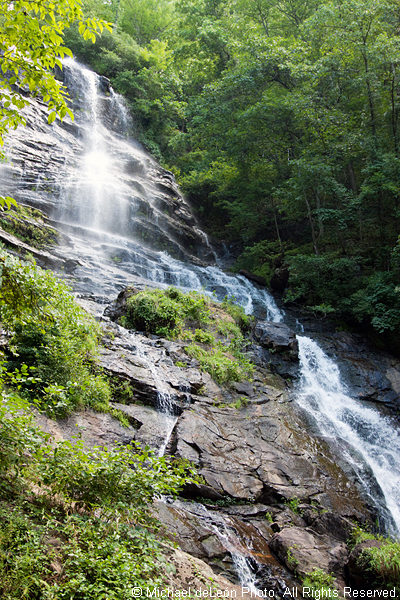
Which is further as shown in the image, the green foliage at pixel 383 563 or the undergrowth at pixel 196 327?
the undergrowth at pixel 196 327

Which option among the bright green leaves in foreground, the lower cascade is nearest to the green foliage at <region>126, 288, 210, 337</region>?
the lower cascade

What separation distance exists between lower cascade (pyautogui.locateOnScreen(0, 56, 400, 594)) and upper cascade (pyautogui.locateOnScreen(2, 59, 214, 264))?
57mm

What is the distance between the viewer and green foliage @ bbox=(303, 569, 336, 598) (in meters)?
4.91

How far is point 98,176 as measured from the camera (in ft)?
58.4

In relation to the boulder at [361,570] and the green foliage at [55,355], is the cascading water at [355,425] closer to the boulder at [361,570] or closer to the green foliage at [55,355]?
the boulder at [361,570]

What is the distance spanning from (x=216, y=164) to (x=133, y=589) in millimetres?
21499

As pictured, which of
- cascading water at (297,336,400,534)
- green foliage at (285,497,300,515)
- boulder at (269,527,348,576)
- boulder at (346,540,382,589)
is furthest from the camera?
cascading water at (297,336,400,534)

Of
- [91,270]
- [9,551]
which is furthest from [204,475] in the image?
[91,270]

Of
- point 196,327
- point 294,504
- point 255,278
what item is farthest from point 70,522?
point 255,278

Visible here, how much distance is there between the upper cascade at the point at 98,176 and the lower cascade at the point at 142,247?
57 millimetres

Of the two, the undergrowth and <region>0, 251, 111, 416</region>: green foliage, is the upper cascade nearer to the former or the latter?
the undergrowth

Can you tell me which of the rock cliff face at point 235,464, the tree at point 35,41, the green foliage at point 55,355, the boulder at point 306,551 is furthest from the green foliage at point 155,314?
the tree at point 35,41

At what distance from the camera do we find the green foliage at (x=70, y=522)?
9.06 ft

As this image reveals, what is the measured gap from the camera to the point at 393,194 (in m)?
14.0
